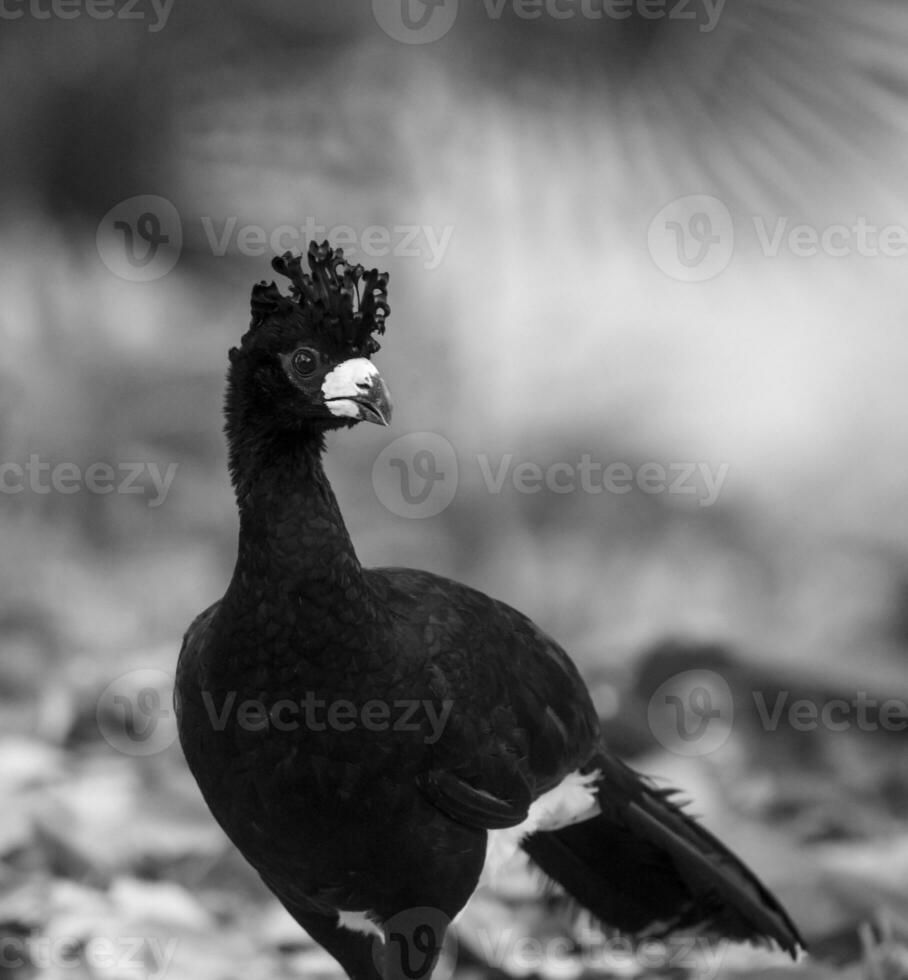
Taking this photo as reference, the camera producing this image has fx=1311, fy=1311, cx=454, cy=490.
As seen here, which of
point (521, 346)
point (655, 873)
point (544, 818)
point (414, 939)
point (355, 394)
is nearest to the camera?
point (355, 394)

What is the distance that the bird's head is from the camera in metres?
1.70

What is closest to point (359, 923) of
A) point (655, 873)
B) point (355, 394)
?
point (655, 873)

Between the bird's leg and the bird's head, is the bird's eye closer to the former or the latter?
the bird's head

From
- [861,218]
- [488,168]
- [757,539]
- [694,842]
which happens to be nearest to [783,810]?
[757,539]

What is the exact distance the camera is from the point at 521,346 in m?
3.29

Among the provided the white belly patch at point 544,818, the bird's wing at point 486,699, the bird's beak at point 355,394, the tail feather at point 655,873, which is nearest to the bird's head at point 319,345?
the bird's beak at point 355,394

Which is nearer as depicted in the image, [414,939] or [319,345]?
[319,345]

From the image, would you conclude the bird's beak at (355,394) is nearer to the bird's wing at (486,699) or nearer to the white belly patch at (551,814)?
the bird's wing at (486,699)

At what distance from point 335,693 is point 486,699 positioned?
0.93 ft

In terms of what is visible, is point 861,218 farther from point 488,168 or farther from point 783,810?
point 783,810

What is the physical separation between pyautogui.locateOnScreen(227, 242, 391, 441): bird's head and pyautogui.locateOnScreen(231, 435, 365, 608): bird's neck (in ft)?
0.19

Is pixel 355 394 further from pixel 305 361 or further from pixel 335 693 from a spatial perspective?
pixel 335 693

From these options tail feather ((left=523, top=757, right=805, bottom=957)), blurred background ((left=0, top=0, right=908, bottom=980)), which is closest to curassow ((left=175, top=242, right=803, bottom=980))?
tail feather ((left=523, top=757, right=805, bottom=957))

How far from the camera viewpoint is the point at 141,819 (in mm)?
3074
